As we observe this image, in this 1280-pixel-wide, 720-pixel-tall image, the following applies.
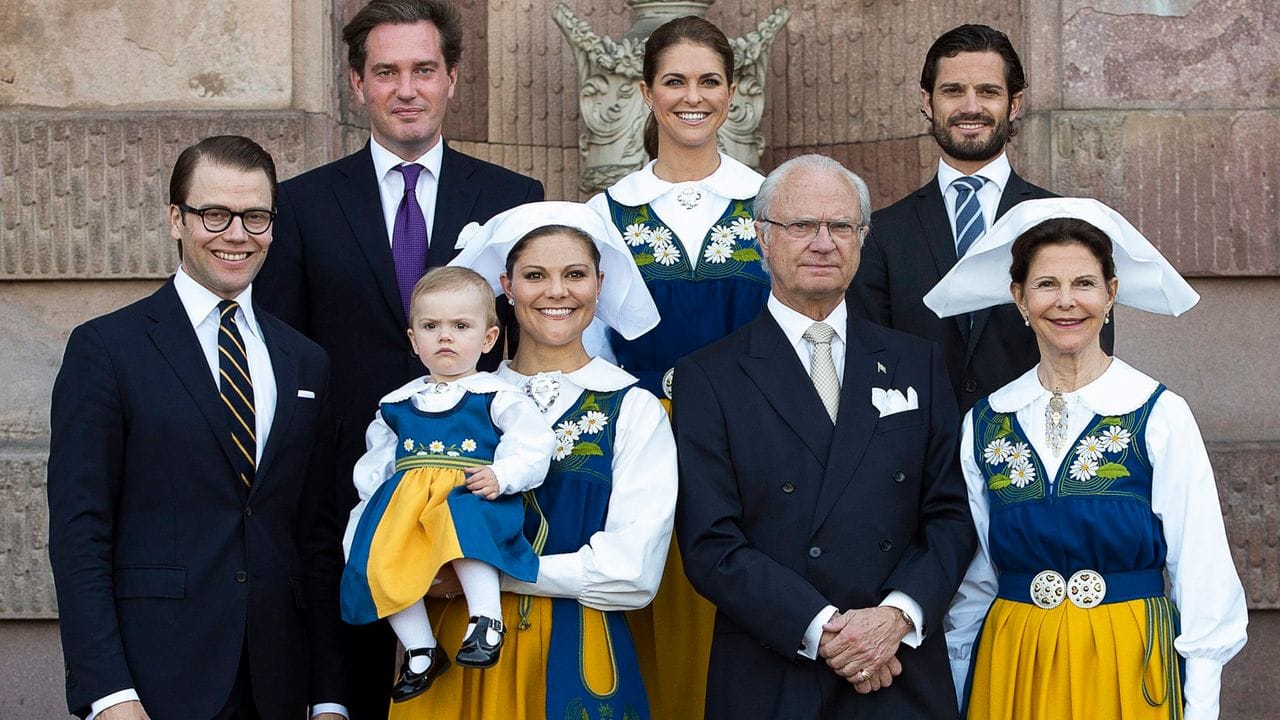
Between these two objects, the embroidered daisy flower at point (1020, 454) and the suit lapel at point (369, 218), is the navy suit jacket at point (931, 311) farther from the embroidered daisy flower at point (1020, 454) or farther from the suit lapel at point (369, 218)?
the suit lapel at point (369, 218)

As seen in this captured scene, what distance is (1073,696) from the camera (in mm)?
3586

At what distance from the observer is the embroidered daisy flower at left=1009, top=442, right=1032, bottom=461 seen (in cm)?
372

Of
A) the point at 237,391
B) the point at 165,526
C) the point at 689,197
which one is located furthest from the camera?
the point at 689,197

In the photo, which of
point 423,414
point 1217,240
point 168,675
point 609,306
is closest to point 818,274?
point 609,306

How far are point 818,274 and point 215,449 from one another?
4.37 ft

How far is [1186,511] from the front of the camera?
358 centimetres

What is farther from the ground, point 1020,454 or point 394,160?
point 394,160

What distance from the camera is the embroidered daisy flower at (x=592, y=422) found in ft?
12.3

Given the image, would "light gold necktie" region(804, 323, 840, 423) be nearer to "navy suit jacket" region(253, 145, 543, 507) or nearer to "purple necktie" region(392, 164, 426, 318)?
"navy suit jacket" region(253, 145, 543, 507)

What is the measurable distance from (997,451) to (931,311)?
2.00 ft

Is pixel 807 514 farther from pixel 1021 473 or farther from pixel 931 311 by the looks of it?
pixel 931 311

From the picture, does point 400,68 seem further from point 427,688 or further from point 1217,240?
point 1217,240

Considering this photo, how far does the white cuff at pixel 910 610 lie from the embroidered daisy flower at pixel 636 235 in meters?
1.19

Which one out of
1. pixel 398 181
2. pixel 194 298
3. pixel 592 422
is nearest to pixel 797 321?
pixel 592 422
